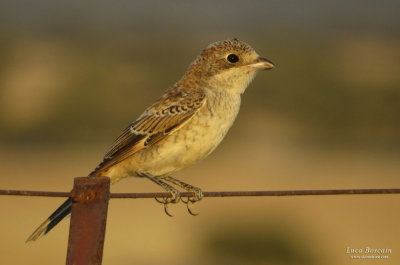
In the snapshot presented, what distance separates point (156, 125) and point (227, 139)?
22.5 m

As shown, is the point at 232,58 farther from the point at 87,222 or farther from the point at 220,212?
the point at 220,212

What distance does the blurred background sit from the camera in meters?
18.1

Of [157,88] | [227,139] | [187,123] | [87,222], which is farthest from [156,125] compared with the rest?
[157,88]

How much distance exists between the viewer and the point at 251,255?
17672 mm

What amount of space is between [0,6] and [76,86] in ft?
195

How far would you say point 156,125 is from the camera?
7762 mm

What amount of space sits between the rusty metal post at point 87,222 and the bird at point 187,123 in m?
2.05

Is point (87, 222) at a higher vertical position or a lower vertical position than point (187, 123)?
lower

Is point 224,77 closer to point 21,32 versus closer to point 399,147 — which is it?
point 399,147

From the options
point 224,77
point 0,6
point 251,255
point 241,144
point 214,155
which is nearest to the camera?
point 224,77

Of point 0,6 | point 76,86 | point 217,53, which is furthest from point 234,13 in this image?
point 217,53

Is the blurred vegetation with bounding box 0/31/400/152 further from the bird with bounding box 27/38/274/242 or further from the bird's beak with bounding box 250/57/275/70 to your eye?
the bird's beak with bounding box 250/57/275/70

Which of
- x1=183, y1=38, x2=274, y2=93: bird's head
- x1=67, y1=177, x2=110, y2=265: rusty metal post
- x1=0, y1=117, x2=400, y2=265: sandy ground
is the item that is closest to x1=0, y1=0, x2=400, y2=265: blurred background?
x1=0, y1=117, x2=400, y2=265: sandy ground

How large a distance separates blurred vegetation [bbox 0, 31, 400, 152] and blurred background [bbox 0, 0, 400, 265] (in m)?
0.11
